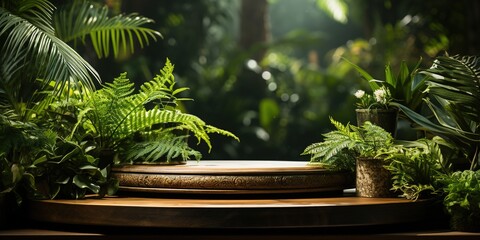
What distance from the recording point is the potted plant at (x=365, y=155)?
3.79 m

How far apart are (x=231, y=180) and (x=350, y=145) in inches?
24.7

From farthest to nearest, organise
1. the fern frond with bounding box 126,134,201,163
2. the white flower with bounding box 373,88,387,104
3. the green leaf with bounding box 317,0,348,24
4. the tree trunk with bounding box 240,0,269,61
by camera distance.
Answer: the green leaf with bounding box 317,0,348,24
the tree trunk with bounding box 240,0,269,61
the fern frond with bounding box 126,134,201,163
the white flower with bounding box 373,88,387,104

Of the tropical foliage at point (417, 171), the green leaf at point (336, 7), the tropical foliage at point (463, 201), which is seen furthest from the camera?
the green leaf at point (336, 7)

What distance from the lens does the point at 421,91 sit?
13.5 ft

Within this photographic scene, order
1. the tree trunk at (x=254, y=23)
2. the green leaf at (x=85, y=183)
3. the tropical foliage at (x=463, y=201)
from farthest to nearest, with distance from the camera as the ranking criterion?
the tree trunk at (x=254, y=23)
the green leaf at (x=85, y=183)
the tropical foliage at (x=463, y=201)

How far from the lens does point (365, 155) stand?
12.5ft

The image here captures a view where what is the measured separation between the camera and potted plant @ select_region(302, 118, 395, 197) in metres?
3.79

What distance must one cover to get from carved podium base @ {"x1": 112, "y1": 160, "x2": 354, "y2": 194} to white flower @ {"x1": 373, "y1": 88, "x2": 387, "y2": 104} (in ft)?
1.59

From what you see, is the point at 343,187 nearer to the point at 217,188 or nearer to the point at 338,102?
the point at 217,188

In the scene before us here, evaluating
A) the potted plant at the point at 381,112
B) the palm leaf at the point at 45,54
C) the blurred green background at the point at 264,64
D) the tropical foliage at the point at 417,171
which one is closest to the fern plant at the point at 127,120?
the palm leaf at the point at 45,54

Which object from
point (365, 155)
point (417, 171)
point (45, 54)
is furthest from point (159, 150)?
point (417, 171)

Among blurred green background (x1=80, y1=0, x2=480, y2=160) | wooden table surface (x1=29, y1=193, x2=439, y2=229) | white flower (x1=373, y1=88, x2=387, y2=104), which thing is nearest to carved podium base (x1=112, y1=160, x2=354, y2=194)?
wooden table surface (x1=29, y1=193, x2=439, y2=229)

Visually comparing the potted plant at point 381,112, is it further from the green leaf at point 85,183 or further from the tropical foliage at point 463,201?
the green leaf at point 85,183

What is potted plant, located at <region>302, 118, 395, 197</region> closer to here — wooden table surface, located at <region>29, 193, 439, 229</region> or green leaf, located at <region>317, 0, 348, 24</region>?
wooden table surface, located at <region>29, 193, 439, 229</region>
